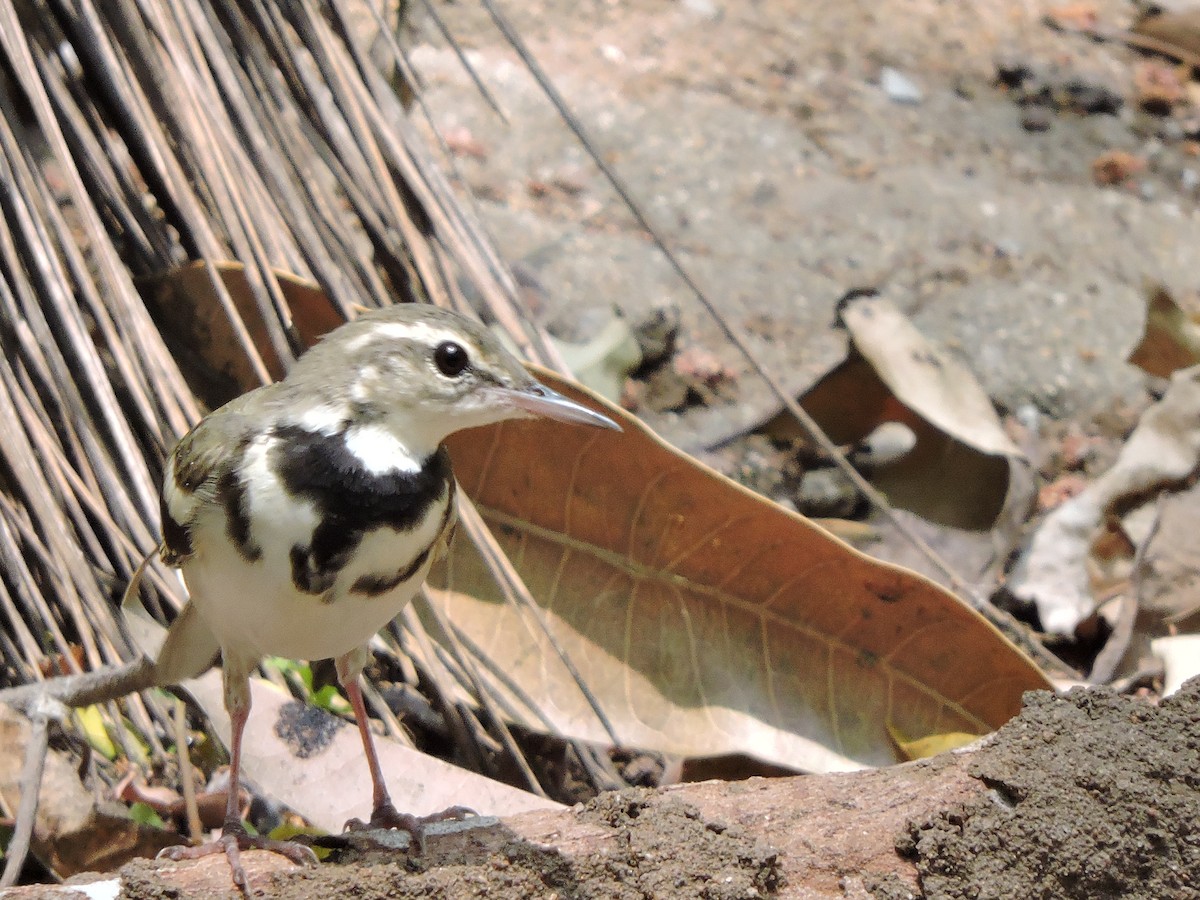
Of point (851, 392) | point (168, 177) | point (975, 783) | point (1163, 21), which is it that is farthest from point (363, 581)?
point (1163, 21)

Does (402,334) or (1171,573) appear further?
(1171,573)

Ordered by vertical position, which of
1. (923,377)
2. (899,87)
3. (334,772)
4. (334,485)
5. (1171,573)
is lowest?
(1171,573)

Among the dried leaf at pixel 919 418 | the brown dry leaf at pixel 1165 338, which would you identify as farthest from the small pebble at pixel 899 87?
the dried leaf at pixel 919 418

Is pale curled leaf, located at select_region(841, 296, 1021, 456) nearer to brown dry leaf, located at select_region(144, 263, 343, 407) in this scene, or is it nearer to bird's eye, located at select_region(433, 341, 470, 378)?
brown dry leaf, located at select_region(144, 263, 343, 407)

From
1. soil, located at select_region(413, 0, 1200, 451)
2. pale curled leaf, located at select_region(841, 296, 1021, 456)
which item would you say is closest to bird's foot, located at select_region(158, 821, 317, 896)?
soil, located at select_region(413, 0, 1200, 451)

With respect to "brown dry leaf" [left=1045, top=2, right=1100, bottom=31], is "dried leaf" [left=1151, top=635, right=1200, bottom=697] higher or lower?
lower

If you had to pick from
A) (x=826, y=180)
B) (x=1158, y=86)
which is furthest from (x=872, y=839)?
(x=1158, y=86)

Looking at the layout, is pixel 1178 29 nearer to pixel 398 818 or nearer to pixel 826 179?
pixel 826 179
